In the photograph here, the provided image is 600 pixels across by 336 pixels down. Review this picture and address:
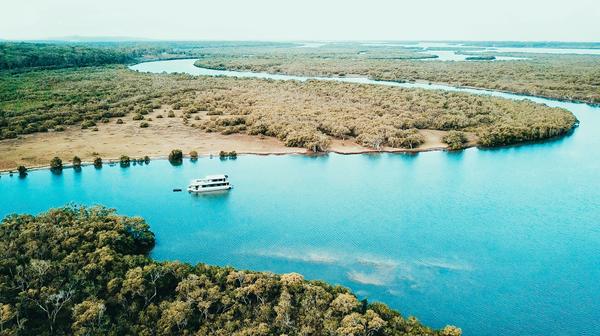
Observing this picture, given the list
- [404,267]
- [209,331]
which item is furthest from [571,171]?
[209,331]

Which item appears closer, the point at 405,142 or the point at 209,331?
the point at 209,331

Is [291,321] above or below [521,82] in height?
below

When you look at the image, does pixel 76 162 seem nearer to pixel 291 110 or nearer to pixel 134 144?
pixel 134 144

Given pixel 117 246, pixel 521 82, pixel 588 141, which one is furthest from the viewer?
pixel 521 82

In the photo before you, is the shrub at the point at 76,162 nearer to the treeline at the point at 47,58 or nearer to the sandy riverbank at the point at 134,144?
the sandy riverbank at the point at 134,144

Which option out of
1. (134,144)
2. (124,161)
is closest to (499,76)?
(134,144)

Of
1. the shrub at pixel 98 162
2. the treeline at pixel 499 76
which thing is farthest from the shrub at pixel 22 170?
the treeline at pixel 499 76

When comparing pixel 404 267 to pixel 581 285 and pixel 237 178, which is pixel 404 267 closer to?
pixel 581 285
